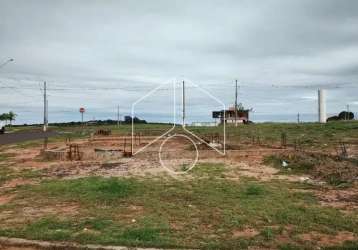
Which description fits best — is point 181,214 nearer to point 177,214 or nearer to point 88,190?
point 177,214

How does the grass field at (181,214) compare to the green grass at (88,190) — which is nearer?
the grass field at (181,214)

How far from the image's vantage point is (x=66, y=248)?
6535 millimetres

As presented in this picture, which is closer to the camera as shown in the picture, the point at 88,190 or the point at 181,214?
the point at 181,214

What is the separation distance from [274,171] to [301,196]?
192 inches

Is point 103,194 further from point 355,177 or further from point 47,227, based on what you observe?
point 355,177

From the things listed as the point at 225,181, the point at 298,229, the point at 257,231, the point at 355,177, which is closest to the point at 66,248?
the point at 257,231

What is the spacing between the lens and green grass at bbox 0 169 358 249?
22.7 ft

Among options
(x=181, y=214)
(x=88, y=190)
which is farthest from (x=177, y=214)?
(x=88, y=190)

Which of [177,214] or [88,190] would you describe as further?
[88,190]

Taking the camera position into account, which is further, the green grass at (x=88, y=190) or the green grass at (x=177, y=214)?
the green grass at (x=88, y=190)

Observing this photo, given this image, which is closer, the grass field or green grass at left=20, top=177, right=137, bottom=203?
the grass field

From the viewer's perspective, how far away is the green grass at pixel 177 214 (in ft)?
22.7

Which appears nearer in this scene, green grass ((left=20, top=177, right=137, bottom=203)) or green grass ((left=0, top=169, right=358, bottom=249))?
green grass ((left=0, top=169, right=358, bottom=249))

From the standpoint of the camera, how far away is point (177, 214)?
846 cm
